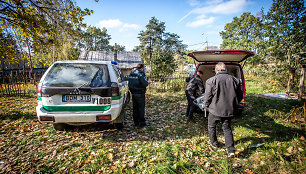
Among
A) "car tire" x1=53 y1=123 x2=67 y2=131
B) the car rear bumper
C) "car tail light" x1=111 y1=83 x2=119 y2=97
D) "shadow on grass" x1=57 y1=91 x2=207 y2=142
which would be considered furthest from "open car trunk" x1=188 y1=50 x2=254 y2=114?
"car tire" x1=53 y1=123 x2=67 y2=131

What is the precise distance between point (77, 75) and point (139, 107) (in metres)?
1.95

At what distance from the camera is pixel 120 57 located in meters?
23.5

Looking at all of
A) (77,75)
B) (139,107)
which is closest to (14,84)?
(77,75)

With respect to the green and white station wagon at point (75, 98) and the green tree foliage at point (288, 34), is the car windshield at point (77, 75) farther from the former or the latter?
the green tree foliage at point (288, 34)

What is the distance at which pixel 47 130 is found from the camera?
391 centimetres

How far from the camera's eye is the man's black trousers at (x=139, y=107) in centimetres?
412

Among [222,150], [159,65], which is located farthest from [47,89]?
[159,65]

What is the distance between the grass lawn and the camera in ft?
7.91

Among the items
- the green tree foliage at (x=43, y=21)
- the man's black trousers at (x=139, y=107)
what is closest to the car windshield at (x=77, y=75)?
the man's black trousers at (x=139, y=107)

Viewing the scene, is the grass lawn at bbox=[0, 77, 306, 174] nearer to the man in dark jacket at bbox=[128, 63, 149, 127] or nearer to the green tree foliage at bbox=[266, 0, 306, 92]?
the man in dark jacket at bbox=[128, 63, 149, 127]

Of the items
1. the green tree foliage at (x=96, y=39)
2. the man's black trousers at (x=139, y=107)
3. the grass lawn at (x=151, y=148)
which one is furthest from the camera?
the green tree foliage at (x=96, y=39)

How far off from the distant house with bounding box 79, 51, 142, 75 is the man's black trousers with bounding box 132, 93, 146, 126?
59.0 ft

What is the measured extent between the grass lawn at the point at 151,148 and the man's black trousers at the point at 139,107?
0.27 m

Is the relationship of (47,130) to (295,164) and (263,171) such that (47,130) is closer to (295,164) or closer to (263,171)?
(263,171)
